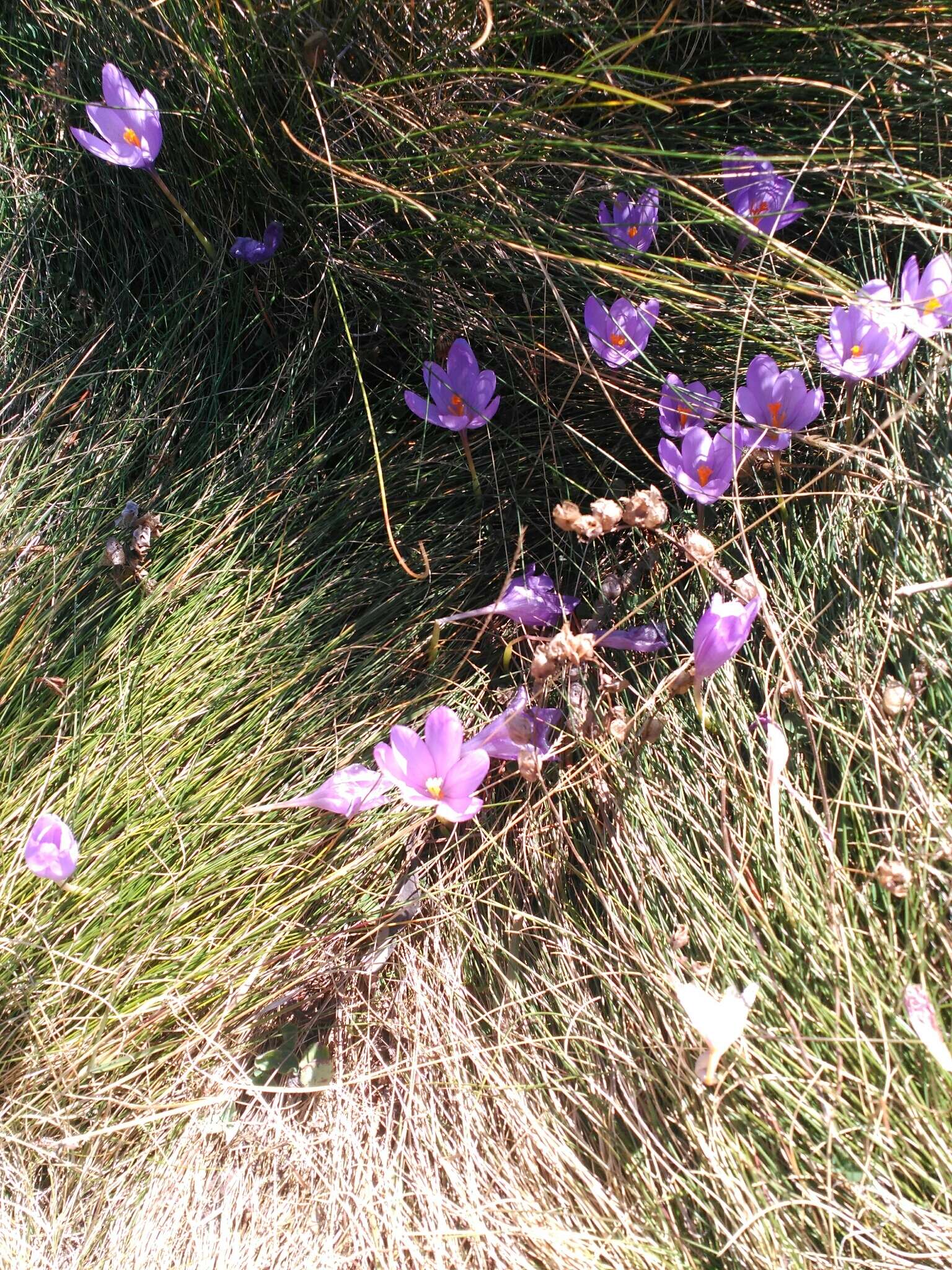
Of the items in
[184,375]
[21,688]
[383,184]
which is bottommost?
[21,688]

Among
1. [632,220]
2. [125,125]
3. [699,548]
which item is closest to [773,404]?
[699,548]

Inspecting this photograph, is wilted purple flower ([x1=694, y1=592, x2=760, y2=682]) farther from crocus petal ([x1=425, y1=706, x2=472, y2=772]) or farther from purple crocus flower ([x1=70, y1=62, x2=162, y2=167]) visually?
purple crocus flower ([x1=70, y1=62, x2=162, y2=167])

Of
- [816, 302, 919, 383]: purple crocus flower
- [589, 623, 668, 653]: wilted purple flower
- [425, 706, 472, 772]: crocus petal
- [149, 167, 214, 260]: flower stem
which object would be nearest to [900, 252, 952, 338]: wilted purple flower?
[816, 302, 919, 383]: purple crocus flower

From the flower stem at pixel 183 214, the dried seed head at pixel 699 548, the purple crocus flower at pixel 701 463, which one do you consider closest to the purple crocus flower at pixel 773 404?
the purple crocus flower at pixel 701 463

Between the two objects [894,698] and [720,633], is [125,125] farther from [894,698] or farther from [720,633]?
[894,698]

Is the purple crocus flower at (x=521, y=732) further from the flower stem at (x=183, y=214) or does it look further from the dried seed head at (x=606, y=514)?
the flower stem at (x=183, y=214)

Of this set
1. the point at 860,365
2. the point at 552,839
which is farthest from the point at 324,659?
the point at 860,365

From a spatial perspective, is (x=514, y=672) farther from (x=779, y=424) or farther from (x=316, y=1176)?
(x=316, y=1176)
